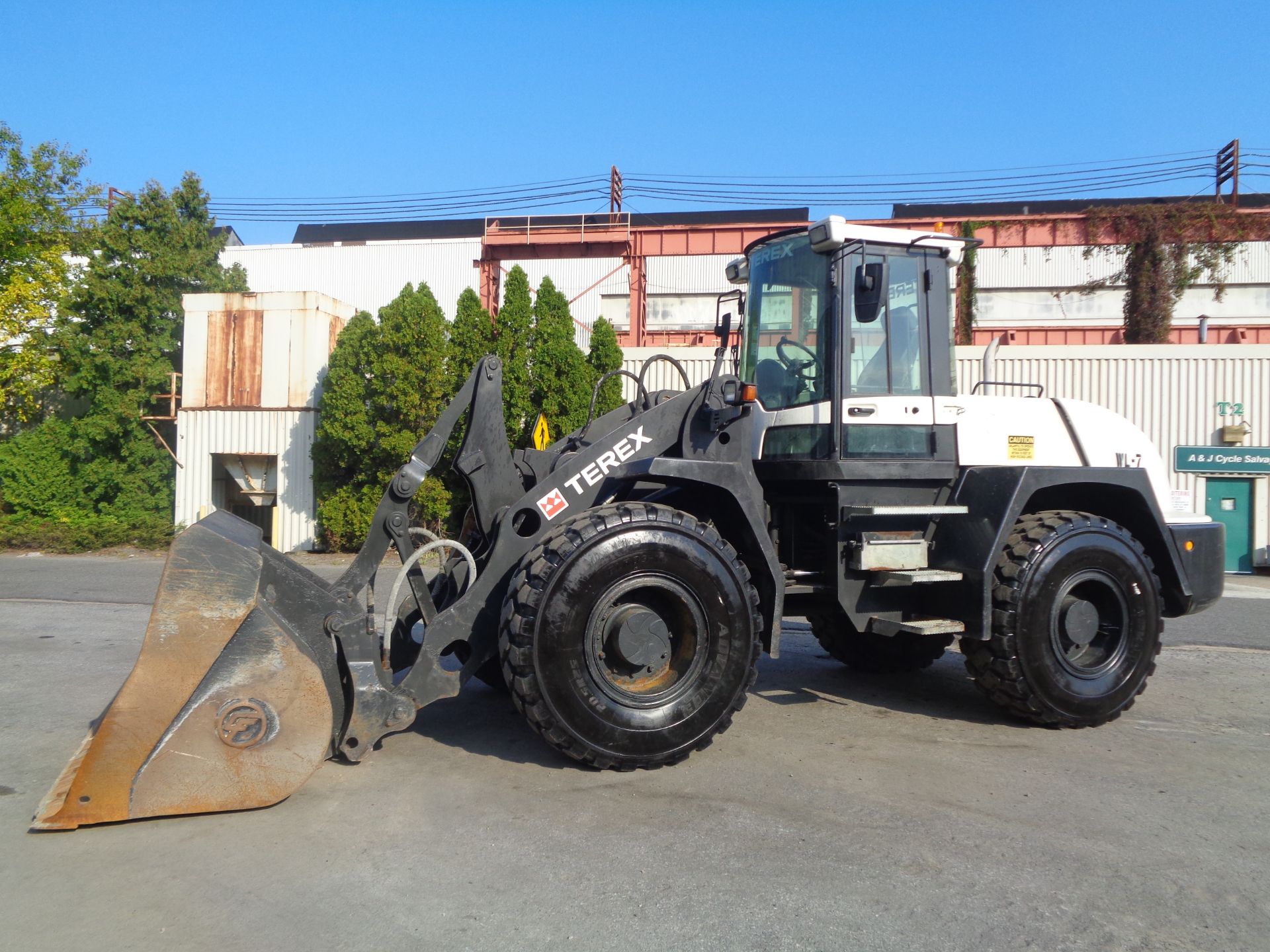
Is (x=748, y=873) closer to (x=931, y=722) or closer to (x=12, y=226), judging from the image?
(x=931, y=722)

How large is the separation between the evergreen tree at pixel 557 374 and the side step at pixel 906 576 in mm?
11820

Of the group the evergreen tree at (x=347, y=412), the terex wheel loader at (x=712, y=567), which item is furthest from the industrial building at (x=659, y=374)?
the terex wheel loader at (x=712, y=567)

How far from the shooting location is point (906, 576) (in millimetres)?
5449

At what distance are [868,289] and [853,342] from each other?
1.30 feet

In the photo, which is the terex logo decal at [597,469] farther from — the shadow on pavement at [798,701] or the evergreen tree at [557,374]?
the evergreen tree at [557,374]

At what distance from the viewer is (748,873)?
3600 mm

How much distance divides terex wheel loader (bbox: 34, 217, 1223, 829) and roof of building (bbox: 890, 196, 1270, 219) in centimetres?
2849

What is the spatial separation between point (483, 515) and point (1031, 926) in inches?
128

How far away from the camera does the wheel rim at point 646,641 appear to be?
183 inches

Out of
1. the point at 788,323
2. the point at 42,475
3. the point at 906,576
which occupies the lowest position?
the point at 906,576

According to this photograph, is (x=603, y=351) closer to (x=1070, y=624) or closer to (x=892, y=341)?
(x=892, y=341)

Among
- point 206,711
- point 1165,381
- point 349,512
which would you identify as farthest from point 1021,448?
point 349,512

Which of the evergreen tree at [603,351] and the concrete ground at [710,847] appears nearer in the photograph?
the concrete ground at [710,847]

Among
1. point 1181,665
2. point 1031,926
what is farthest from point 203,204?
point 1031,926
